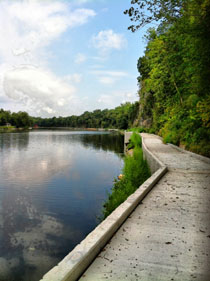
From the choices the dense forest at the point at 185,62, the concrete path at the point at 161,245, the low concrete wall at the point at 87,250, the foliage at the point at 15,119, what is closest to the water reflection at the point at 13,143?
the dense forest at the point at 185,62

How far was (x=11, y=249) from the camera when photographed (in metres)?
7.25

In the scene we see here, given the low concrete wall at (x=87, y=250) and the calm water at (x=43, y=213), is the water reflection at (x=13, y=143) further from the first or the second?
the low concrete wall at (x=87, y=250)

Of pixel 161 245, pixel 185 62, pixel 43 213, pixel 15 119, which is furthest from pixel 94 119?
pixel 161 245

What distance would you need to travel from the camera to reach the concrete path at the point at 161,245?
2.85 metres

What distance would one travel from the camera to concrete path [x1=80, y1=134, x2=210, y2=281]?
9.36ft

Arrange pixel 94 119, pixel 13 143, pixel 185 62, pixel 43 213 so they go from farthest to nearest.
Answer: pixel 94 119 < pixel 13 143 < pixel 185 62 < pixel 43 213

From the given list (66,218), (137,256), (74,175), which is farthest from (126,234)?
(74,175)

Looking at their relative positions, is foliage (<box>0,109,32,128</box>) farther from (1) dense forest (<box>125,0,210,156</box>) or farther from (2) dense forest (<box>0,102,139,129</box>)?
(1) dense forest (<box>125,0,210,156</box>)

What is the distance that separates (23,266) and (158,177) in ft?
16.1

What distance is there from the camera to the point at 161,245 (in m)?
3.56

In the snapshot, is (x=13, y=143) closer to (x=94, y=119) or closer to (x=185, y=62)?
(x=185, y=62)

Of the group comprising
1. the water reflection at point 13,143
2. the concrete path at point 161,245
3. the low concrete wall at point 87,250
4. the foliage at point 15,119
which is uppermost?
the foliage at point 15,119

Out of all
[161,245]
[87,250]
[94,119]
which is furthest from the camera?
[94,119]

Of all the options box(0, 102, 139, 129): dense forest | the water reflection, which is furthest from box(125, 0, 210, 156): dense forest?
box(0, 102, 139, 129): dense forest
